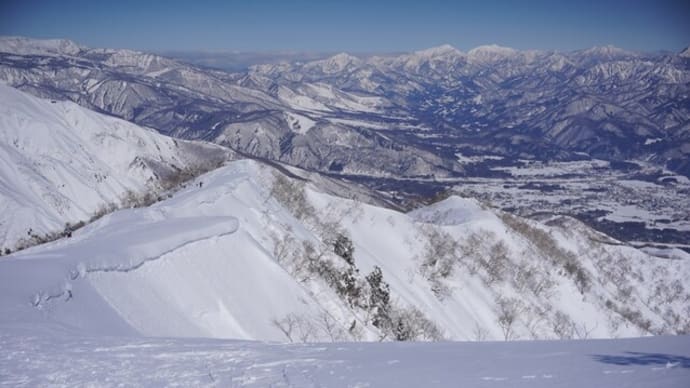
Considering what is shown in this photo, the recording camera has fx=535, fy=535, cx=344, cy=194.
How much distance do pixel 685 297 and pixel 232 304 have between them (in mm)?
70106

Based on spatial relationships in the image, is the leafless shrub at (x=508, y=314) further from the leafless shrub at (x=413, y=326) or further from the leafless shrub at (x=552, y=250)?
the leafless shrub at (x=552, y=250)

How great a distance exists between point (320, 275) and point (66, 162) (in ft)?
322

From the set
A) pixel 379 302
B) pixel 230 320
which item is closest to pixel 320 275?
pixel 379 302

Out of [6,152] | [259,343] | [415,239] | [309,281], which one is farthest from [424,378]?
[6,152]

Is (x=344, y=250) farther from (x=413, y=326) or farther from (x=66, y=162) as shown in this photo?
(x=66, y=162)

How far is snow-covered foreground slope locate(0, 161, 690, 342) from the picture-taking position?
18156 millimetres

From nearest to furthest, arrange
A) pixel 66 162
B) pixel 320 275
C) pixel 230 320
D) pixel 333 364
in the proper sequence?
pixel 333 364 → pixel 230 320 → pixel 320 275 → pixel 66 162

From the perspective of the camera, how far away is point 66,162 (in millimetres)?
111875

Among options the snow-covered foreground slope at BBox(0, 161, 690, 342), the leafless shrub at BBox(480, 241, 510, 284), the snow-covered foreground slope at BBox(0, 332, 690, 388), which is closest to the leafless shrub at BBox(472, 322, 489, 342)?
the snow-covered foreground slope at BBox(0, 161, 690, 342)

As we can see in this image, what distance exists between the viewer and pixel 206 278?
73.8ft

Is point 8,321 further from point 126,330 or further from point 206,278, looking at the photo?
point 206,278

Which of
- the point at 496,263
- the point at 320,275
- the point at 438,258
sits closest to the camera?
the point at 320,275

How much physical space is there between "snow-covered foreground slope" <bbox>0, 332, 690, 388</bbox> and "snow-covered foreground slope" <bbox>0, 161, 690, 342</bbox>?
2793 millimetres

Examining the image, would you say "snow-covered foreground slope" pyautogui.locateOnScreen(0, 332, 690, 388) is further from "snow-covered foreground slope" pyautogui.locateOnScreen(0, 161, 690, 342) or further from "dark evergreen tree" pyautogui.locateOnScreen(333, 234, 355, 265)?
"dark evergreen tree" pyautogui.locateOnScreen(333, 234, 355, 265)
